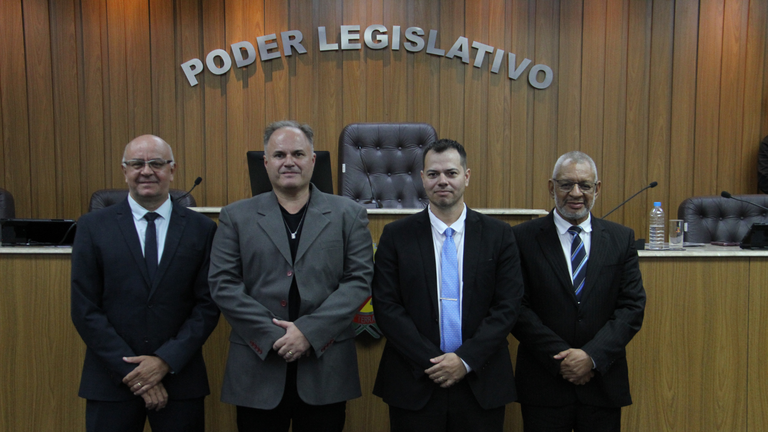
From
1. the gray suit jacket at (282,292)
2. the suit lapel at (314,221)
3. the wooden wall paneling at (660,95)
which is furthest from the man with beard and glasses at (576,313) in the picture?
the wooden wall paneling at (660,95)

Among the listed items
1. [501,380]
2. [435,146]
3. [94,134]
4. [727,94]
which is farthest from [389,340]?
[727,94]

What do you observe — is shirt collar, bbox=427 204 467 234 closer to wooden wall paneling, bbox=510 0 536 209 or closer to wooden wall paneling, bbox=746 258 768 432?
wooden wall paneling, bbox=746 258 768 432

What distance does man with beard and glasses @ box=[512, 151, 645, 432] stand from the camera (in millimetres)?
1665

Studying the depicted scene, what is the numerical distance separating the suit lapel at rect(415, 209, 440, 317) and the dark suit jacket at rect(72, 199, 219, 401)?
746mm

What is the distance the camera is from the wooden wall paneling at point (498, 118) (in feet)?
12.8

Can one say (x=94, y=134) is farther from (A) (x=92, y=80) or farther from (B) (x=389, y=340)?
(B) (x=389, y=340)

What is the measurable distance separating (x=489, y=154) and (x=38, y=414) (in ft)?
10.5

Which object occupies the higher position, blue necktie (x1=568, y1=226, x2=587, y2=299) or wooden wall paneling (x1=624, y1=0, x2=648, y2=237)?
wooden wall paneling (x1=624, y1=0, x2=648, y2=237)

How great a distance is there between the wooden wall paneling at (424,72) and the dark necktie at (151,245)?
99.4 inches

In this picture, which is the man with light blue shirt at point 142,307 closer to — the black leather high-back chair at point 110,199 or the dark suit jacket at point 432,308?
the dark suit jacket at point 432,308

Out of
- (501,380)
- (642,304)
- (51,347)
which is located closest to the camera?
(501,380)

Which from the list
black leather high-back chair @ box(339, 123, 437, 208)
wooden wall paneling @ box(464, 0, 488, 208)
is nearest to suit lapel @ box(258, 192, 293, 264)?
black leather high-back chair @ box(339, 123, 437, 208)

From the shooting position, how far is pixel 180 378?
169 cm

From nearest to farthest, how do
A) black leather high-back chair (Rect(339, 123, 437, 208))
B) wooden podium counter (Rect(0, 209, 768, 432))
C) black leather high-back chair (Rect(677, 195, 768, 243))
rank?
wooden podium counter (Rect(0, 209, 768, 432)) < black leather high-back chair (Rect(339, 123, 437, 208)) < black leather high-back chair (Rect(677, 195, 768, 243))
